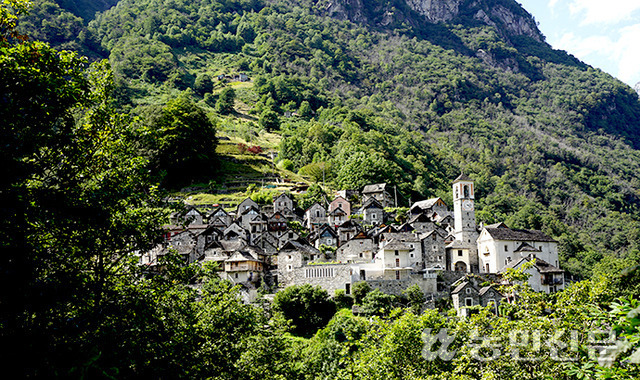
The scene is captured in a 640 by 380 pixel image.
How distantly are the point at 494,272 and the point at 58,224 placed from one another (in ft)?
172

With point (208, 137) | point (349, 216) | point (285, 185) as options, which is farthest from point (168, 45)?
point (349, 216)

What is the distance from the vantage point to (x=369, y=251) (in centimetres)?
5928

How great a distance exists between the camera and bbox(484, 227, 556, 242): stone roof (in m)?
58.1

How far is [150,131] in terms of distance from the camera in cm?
1374

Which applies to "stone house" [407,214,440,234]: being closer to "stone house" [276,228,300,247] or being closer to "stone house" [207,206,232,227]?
"stone house" [276,228,300,247]

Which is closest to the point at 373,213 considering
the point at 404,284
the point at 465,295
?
the point at 404,284

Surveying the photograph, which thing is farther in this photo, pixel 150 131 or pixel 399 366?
pixel 399 366

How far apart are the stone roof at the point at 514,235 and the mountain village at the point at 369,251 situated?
15 centimetres

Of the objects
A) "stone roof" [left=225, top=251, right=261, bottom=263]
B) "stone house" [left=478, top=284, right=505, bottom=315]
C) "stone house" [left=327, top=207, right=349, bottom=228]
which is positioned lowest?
"stone house" [left=478, top=284, right=505, bottom=315]

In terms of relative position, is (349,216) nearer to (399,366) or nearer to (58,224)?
(399,366)

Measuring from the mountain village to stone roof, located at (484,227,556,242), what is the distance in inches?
Result: 5.7

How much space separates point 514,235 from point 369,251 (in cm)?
1642

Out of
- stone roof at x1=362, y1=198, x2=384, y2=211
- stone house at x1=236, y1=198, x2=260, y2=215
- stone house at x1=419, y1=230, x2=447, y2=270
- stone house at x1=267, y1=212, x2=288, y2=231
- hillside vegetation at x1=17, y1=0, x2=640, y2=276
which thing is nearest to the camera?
stone house at x1=419, y1=230, x2=447, y2=270

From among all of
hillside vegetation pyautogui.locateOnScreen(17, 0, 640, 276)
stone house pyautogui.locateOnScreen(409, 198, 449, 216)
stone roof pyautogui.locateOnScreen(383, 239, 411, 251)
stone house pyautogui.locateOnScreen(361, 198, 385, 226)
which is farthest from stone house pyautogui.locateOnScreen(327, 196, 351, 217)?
stone roof pyautogui.locateOnScreen(383, 239, 411, 251)
